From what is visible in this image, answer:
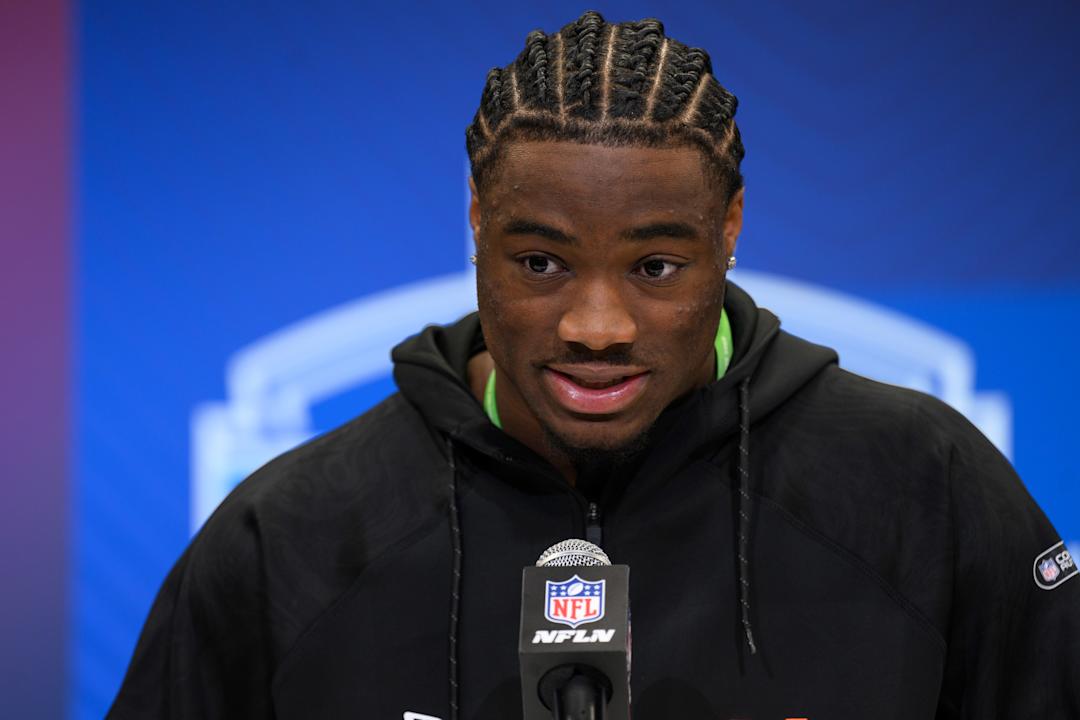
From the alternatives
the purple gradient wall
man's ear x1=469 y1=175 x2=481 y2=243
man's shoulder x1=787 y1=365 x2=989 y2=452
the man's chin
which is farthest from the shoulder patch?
the purple gradient wall

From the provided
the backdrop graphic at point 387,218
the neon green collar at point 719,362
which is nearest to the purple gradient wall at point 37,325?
the backdrop graphic at point 387,218

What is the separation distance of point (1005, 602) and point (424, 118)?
1.43 m

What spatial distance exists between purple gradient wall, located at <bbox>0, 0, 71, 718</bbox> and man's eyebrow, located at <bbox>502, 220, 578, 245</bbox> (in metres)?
1.43

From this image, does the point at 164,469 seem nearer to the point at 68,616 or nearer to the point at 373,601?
the point at 68,616

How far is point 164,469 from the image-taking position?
7.89ft

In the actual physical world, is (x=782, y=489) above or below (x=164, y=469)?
below

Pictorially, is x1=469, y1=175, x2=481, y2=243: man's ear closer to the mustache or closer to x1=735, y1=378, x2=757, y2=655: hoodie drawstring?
the mustache

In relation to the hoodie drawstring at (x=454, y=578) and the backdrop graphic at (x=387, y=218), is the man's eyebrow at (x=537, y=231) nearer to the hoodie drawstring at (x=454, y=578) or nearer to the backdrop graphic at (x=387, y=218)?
the hoodie drawstring at (x=454, y=578)

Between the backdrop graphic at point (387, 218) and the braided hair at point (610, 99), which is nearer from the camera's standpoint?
the braided hair at point (610, 99)

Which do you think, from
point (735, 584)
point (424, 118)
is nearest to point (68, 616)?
point (424, 118)

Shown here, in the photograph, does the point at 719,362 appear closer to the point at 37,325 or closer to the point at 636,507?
the point at 636,507

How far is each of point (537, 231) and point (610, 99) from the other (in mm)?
138

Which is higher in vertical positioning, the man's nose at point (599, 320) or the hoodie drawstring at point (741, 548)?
the man's nose at point (599, 320)

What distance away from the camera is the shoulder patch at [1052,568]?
4.34ft
